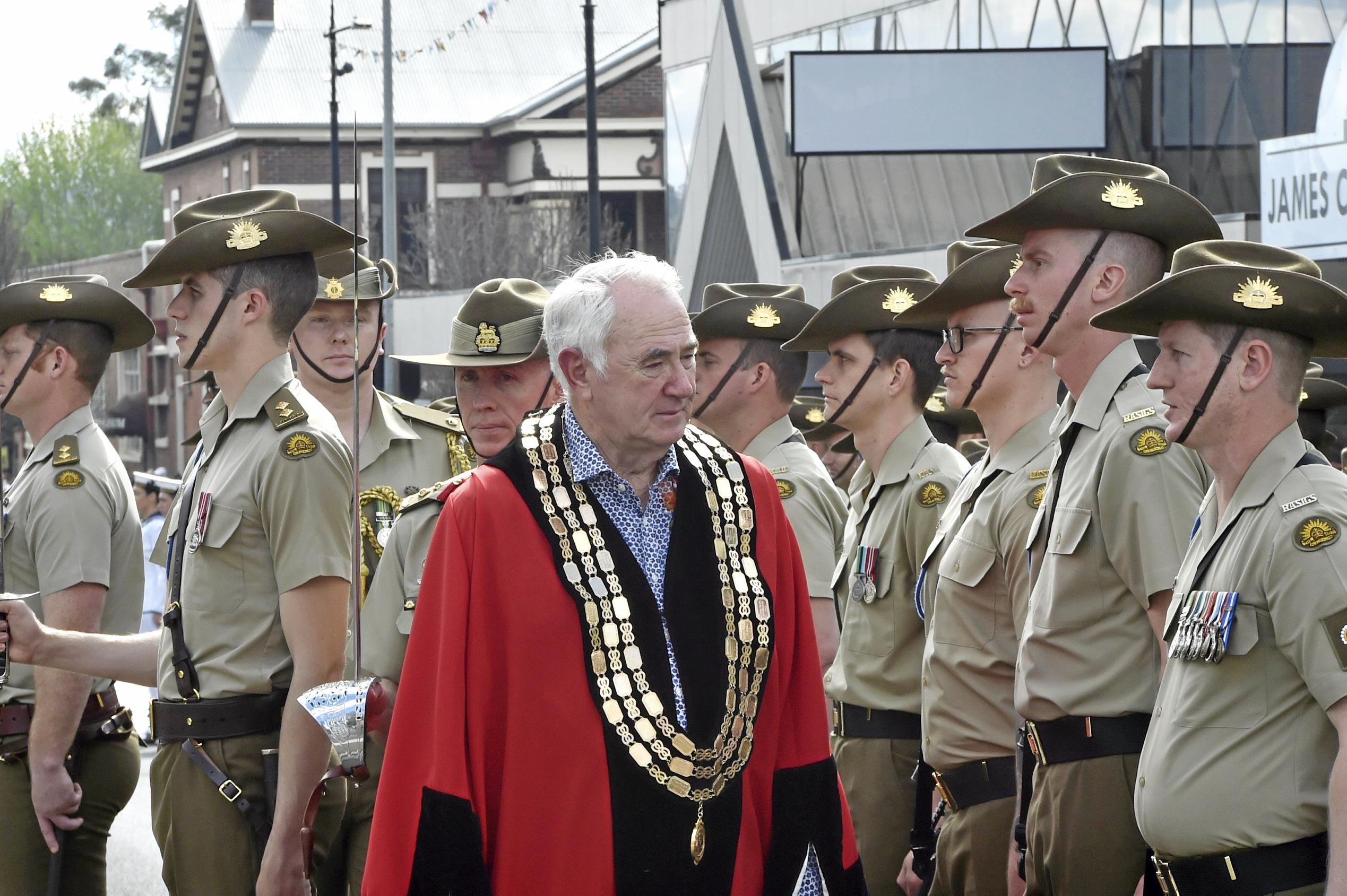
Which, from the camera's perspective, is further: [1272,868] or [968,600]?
[968,600]

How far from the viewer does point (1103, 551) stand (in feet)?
14.6

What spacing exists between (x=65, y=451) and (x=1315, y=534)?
3880 millimetres

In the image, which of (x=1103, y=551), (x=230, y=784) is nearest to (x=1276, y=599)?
(x=1103, y=551)

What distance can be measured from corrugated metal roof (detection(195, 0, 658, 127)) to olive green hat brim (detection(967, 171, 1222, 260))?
4625 centimetres

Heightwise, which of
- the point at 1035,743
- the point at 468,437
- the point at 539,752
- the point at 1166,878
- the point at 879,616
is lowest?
the point at 1166,878

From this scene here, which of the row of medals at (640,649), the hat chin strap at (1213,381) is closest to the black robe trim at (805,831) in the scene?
the row of medals at (640,649)

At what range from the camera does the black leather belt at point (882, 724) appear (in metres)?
5.70

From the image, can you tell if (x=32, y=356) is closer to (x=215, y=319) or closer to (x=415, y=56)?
(x=215, y=319)

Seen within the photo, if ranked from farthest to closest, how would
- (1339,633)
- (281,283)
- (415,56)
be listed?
(415,56) → (281,283) → (1339,633)

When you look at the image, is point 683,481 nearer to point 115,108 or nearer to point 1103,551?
point 1103,551

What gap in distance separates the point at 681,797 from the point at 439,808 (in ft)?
1.54

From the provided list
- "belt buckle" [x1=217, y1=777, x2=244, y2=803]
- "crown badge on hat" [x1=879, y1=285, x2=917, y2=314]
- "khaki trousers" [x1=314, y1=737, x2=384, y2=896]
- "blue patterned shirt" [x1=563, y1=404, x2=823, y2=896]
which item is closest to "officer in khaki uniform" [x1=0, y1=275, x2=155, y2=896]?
"khaki trousers" [x1=314, y1=737, x2=384, y2=896]

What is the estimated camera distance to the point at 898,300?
634cm

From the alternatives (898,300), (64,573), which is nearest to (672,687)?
(64,573)
